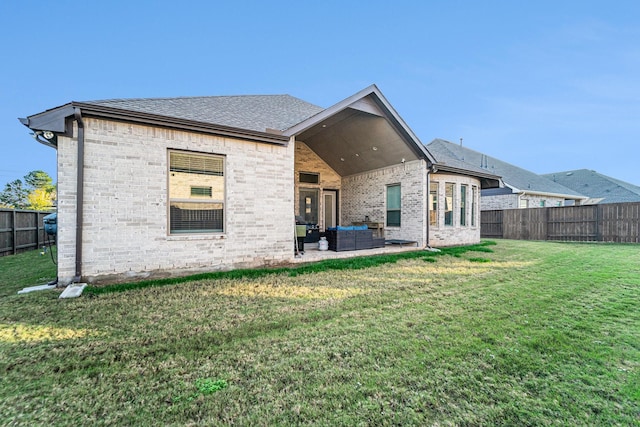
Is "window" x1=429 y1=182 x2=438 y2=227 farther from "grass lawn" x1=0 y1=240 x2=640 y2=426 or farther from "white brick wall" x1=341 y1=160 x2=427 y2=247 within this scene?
"grass lawn" x1=0 y1=240 x2=640 y2=426

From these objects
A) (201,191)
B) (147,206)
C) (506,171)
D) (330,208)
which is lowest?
(147,206)

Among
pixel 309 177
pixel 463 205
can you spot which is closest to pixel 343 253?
pixel 309 177

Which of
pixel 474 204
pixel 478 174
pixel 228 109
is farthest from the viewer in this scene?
pixel 474 204

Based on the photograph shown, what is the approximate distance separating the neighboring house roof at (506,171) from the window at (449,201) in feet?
29.8

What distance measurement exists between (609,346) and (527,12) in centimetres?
2065

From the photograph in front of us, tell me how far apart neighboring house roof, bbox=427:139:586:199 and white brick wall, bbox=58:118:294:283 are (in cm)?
1651

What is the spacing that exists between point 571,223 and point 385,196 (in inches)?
437

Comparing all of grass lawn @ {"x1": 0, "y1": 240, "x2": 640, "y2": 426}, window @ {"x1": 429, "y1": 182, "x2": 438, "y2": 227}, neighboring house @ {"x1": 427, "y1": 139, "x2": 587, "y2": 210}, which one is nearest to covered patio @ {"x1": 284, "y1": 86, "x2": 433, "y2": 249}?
window @ {"x1": 429, "y1": 182, "x2": 438, "y2": 227}

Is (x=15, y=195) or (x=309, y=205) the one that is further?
(x=15, y=195)

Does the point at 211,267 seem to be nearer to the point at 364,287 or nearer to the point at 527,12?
the point at 364,287

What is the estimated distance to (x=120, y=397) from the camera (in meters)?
2.06

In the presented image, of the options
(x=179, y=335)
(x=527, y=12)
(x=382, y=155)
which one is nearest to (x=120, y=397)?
(x=179, y=335)

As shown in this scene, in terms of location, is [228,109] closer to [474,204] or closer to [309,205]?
[309,205]

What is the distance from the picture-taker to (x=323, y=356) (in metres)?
2.61
